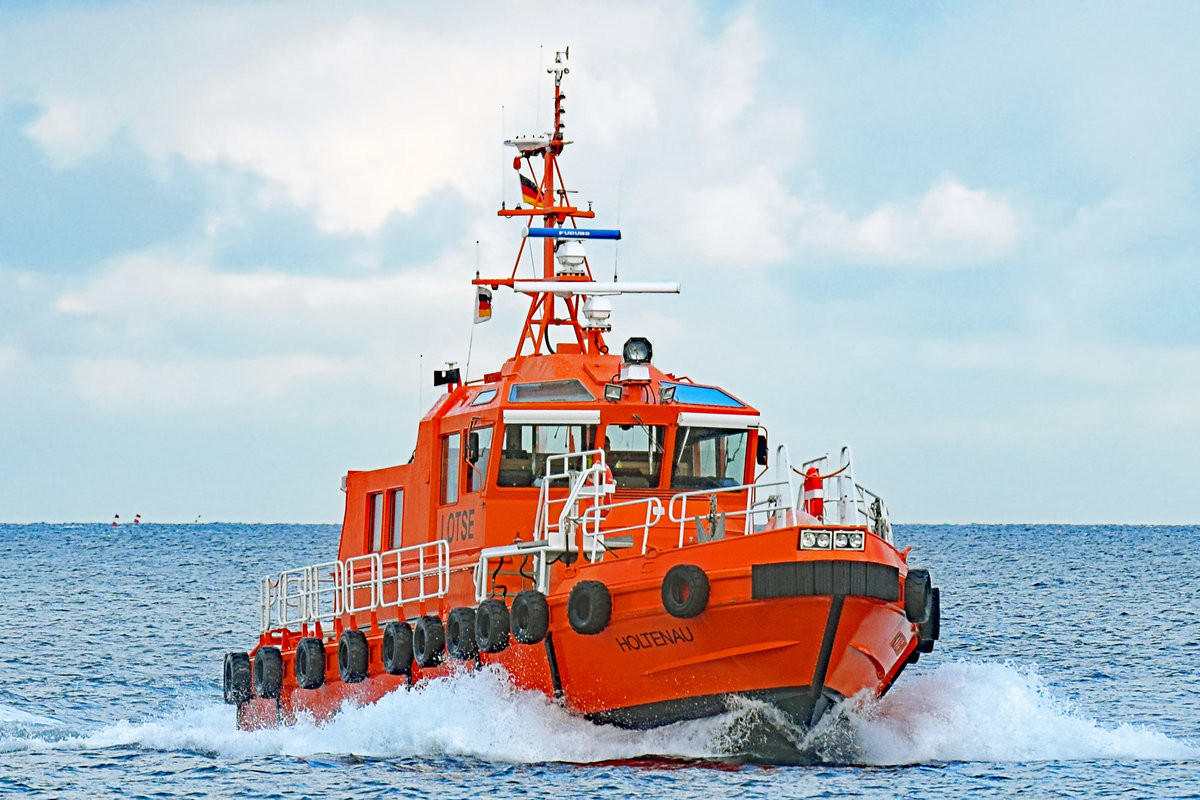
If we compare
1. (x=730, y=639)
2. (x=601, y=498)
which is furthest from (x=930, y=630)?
(x=601, y=498)

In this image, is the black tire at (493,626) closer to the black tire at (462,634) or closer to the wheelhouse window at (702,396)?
the black tire at (462,634)

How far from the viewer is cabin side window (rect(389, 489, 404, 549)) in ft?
62.6

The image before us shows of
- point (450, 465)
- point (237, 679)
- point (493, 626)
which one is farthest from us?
point (237, 679)

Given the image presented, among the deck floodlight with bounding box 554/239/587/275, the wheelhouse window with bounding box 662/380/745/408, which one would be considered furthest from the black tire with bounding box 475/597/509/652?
the deck floodlight with bounding box 554/239/587/275

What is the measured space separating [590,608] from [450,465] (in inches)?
151

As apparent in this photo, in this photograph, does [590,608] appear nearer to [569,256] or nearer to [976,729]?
[976,729]

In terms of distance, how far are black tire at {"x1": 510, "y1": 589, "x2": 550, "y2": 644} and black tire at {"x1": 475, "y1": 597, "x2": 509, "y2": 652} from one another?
5.8 inches

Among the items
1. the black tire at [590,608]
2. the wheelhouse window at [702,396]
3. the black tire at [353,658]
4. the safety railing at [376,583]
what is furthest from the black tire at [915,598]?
the black tire at [353,658]

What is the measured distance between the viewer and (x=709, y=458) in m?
17.5

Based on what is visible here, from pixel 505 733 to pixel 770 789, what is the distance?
8.84 feet

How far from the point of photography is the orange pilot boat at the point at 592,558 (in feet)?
46.8

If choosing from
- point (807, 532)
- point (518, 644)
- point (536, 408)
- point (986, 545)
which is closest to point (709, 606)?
point (807, 532)

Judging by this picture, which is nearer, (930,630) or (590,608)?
(590,608)

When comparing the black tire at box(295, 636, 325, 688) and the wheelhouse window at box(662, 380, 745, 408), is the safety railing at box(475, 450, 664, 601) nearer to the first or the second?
the wheelhouse window at box(662, 380, 745, 408)
